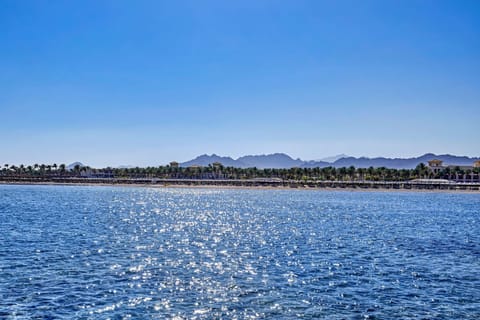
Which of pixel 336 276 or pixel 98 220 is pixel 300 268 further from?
pixel 98 220

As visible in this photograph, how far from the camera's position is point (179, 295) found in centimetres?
2666

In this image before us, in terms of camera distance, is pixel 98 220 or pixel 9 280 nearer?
pixel 9 280

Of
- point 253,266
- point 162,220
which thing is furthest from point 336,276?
point 162,220

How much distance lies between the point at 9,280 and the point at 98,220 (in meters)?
42.3

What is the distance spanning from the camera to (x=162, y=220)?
75062 mm

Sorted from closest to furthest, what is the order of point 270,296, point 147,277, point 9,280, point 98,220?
point 270,296 < point 9,280 < point 147,277 < point 98,220

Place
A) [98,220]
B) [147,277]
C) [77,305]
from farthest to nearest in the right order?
1. [98,220]
2. [147,277]
3. [77,305]

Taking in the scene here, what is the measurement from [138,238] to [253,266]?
19.9 m

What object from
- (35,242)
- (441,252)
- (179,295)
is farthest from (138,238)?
(441,252)

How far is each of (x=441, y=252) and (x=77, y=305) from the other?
32.6 meters

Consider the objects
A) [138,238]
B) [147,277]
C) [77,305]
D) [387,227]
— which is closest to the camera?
[77,305]

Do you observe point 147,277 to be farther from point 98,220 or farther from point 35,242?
point 98,220

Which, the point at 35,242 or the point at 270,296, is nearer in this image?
the point at 270,296

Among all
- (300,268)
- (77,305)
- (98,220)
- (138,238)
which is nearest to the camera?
(77,305)
